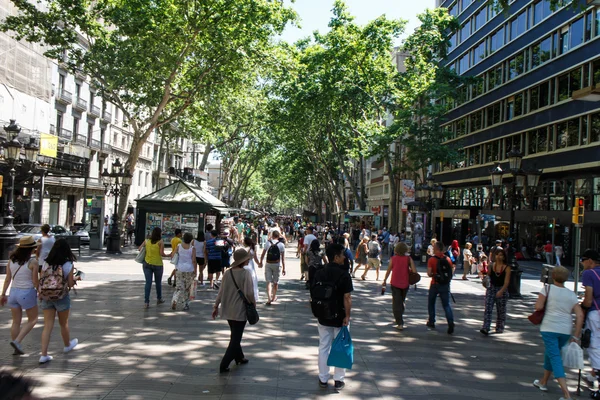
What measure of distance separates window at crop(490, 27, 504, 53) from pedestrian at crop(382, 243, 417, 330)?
31860 mm

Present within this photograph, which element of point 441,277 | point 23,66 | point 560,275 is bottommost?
point 441,277

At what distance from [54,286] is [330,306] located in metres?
3.38

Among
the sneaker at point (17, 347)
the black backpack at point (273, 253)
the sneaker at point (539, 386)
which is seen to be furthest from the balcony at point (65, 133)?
the sneaker at point (539, 386)

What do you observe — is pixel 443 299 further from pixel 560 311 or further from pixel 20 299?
pixel 20 299

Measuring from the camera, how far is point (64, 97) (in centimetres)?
3809

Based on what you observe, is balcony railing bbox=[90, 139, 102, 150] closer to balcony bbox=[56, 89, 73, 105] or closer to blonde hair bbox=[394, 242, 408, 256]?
balcony bbox=[56, 89, 73, 105]

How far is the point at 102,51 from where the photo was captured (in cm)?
2241

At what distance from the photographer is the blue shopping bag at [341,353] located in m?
5.69

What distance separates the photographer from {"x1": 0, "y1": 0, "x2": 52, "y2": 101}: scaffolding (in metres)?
29.2

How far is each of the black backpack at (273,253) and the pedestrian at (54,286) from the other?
5.37 meters

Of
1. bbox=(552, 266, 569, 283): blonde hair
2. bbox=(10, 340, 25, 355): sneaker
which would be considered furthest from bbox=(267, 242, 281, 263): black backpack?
bbox=(552, 266, 569, 283): blonde hair

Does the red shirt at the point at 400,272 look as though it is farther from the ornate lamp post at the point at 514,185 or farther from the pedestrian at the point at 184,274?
the ornate lamp post at the point at 514,185

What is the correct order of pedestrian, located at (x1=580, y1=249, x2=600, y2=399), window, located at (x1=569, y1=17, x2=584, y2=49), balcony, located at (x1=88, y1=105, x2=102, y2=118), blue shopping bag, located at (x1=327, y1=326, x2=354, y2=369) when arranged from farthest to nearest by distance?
balcony, located at (x1=88, y1=105, x2=102, y2=118) → window, located at (x1=569, y1=17, x2=584, y2=49) → pedestrian, located at (x1=580, y1=249, x2=600, y2=399) → blue shopping bag, located at (x1=327, y1=326, x2=354, y2=369)

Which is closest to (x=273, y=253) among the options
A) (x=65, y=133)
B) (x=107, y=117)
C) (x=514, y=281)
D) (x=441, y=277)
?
(x=441, y=277)
